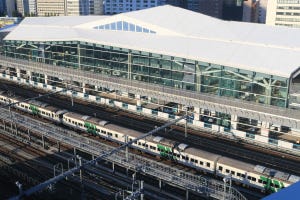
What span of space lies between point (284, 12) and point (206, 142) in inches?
3833

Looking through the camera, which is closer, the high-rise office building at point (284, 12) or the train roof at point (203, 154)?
the train roof at point (203, 154)

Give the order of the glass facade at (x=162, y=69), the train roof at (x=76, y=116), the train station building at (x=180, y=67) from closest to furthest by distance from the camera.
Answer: the train station building at (x=180, y=67) < the glass facade at (x=162, y=69) < the train roof at (x=76, y=116)

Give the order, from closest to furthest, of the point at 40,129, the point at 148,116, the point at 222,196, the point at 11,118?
the point at 222,196
the point at 40,129
the point at 11,118
the point at 148,116

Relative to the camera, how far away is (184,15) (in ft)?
285

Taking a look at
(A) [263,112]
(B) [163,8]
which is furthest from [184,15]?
(A) [263,112]

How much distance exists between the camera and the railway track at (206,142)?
54344 millimetres

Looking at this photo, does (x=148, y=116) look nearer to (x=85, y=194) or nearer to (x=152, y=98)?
(x=152, y=98)

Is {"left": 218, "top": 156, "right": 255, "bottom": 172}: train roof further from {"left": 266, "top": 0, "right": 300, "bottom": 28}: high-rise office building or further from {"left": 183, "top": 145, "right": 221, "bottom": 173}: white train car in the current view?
{"left": 266, "top": 0, "right": 300, "bottom": 28}: high-rise office building

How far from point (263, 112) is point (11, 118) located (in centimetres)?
4247

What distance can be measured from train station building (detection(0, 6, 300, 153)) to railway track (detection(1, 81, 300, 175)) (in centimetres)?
249

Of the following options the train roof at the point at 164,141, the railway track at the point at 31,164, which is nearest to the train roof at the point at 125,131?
the train roof at the point at 164,141

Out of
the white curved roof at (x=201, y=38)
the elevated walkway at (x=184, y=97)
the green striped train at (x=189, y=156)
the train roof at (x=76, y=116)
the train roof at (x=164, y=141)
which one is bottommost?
the green striped train at (x=189, y=156)

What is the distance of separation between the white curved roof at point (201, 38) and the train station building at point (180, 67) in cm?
19

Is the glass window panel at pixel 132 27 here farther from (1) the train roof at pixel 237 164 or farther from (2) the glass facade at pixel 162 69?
(1) the train roof at pixel 237 164
